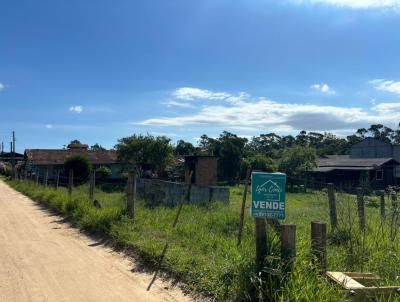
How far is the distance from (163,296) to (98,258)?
268cm

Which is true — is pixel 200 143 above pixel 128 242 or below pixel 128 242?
above

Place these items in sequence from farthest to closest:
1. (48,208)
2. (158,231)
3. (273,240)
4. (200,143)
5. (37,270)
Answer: (200,143)
(48,208)
(158,231)
(37,270)
(273,240)

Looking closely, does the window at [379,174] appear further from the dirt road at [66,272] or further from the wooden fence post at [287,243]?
the wooden fence post at [287,243]

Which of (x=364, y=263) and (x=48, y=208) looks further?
(x=48, y=208)

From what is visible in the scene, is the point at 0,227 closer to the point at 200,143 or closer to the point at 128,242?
the point at 128,242

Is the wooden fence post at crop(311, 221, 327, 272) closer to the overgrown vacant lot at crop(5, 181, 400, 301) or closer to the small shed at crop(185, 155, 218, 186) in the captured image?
the overgrown vacant lot at crop(5, 181, 400, 301)

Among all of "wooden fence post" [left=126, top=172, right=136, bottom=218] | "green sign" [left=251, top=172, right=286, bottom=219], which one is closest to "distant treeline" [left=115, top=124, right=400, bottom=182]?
"wooden fence post" [left=126, top=172, right=136, bottom=218]

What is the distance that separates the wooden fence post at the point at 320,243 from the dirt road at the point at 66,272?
184cm

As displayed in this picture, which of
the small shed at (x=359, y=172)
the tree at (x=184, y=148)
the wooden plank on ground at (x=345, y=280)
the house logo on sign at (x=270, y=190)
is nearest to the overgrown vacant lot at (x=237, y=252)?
the wooden plank on ground at (x=345, y=280)

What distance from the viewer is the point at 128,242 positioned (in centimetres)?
893

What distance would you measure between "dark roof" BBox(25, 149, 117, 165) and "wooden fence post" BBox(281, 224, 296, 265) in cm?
5187

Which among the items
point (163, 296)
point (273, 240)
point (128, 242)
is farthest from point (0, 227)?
point (273, 240)

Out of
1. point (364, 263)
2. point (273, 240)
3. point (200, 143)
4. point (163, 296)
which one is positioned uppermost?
point (200, 143)

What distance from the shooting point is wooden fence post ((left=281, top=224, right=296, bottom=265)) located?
215 inches
